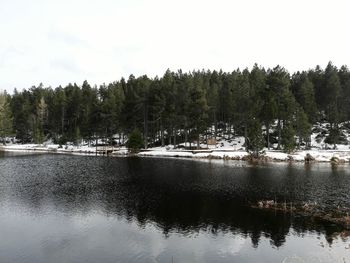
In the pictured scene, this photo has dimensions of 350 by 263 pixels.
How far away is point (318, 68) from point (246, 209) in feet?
354

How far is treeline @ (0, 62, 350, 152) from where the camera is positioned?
91.3 metres

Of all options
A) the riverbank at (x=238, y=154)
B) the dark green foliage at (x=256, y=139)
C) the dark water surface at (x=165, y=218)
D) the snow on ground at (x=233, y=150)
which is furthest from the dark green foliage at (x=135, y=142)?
the dark water surface at (x=165, y=218)

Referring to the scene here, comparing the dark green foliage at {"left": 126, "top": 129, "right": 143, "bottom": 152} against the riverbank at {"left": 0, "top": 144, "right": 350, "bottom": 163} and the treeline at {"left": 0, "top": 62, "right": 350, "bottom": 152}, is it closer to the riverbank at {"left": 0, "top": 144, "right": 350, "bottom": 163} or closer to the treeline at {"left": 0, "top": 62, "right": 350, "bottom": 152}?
the riverbank at {"left": 0, "top": 144, "right": 350, "bottom": 163}

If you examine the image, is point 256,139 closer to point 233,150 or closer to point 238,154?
point 238,154

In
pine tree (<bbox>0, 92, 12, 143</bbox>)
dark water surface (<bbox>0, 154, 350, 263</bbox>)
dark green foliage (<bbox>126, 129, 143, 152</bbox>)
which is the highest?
pine tree (<bbox>0, 92, 12, 143</bbox>)

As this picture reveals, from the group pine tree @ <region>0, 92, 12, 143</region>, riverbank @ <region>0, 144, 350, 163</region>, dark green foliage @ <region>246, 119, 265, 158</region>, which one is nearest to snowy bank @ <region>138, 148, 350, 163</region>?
riverbank @ <region>0, 144, 350, 163</region>

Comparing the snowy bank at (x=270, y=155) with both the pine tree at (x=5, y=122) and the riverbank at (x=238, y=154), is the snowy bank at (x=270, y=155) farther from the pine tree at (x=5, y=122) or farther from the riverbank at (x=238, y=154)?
the pine tree at (x=5, y=122)

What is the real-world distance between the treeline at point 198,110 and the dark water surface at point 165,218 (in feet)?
105

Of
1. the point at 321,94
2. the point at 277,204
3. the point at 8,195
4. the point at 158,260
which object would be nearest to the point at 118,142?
the point at 321,94

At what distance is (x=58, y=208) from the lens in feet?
119

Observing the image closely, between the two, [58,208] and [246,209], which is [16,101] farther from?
[246,209]

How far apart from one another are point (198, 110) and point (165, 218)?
2540 inches

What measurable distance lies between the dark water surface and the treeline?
3195 centimetres

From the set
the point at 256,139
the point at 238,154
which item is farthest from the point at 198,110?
the point at 256,139
